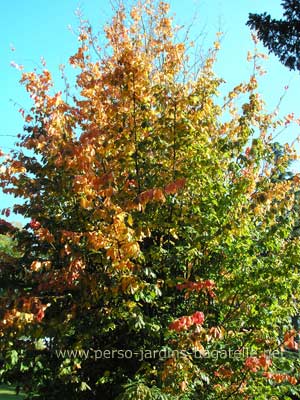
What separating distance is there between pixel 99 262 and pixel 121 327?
865 mm

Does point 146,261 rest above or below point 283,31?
below

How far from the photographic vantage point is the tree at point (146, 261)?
421 centimetres

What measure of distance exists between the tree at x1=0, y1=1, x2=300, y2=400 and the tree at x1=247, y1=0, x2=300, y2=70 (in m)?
1.00

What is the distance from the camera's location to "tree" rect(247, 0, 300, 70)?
4.05 metres

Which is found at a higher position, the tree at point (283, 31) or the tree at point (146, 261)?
the tree at point (283, 31)

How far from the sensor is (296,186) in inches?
231

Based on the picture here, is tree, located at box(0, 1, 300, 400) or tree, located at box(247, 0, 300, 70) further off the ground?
tree, located at box(247, 0, 300, 70)

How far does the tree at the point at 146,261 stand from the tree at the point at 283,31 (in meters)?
1.00

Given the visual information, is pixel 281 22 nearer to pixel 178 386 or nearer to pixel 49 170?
pixel 49 170

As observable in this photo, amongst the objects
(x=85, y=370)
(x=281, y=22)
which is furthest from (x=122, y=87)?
(x=85, y=370)

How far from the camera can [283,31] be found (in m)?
4.16

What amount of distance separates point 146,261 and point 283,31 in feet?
8.79

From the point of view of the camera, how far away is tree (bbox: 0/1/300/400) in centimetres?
421

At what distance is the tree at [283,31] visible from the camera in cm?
405
